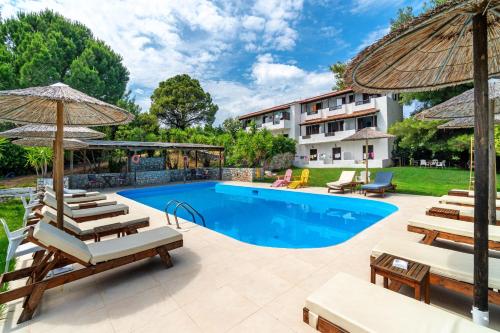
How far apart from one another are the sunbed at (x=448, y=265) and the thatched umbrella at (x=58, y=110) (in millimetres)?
4945

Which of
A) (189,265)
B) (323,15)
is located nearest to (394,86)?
(189,265)

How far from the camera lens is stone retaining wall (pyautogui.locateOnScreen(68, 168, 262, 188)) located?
14.4 m

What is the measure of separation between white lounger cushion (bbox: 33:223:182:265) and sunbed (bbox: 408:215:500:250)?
4.47 meters

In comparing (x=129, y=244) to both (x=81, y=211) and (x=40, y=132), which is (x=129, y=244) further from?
(x=40, y=132)

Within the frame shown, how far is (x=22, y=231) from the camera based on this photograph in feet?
12.5

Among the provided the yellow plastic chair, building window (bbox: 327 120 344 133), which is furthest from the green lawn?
building window (bbox: 327 120 344 133)

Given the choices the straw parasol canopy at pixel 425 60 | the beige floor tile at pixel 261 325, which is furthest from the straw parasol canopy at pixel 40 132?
the straw parasol canopy at pixel 425 60

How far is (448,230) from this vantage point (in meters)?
4.07

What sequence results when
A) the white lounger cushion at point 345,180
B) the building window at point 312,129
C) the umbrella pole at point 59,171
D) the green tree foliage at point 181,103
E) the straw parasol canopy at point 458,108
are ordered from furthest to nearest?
the green tree foliage at point 181,103
the building window at point 312,129
the white lounger cushion at point 345,180
the straw parasol canopy at point 458,108
the umbrella pole at point 59,171

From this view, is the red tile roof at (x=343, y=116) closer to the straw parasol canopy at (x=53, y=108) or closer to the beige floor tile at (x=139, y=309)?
the straw parasol canopy at (x=53, y=108)

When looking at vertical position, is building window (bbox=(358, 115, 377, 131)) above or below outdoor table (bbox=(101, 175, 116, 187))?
above

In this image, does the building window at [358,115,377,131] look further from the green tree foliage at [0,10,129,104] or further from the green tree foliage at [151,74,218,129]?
the green tree foliage at [0,10,129,104]

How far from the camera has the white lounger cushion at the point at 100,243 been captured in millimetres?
2750

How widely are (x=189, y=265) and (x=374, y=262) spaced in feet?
9.23
